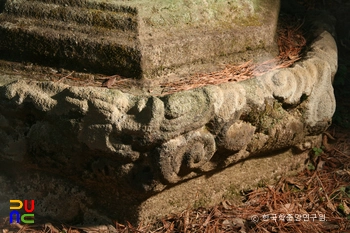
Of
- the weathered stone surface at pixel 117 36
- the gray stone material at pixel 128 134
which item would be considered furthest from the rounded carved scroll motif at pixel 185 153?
the weathered stone surface at pixel 117 36

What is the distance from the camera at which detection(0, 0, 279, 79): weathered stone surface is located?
210cm

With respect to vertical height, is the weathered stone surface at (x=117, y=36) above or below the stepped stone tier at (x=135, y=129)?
above

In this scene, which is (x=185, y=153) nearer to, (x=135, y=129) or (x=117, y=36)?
(x=135, y=129)

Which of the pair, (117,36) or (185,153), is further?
(117,36)

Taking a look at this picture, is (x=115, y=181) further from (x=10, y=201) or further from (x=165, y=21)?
(x=165, y=21)

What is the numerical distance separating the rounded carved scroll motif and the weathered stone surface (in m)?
0.37

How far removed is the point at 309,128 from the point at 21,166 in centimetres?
137

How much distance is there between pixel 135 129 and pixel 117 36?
49 cm

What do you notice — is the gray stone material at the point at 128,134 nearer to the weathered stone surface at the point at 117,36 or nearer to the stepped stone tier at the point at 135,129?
the stepped stone tier at the point at 135,129

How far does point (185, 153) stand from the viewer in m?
1.94

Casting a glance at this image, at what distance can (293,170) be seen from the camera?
2.62 metres

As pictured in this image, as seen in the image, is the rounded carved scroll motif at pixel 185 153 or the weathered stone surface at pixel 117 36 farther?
the weathered stone surface at pixel 117 36

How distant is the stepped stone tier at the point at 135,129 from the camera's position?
1862 mm

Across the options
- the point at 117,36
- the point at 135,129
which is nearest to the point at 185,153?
the point at 135,129
